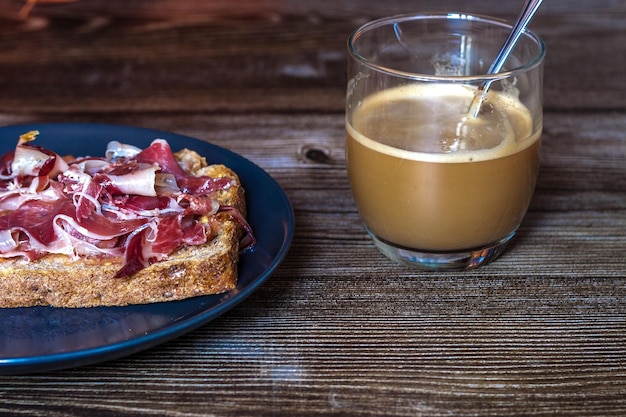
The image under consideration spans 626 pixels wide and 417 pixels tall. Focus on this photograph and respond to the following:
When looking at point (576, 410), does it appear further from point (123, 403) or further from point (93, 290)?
point (93, 290)

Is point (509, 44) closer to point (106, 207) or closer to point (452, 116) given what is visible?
point (452, 116)

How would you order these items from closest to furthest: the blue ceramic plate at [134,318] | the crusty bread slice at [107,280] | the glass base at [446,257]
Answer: the blue ceramic plate at [134,318]
the crusty bread slice at [107,280]
the glass base at [446,257]

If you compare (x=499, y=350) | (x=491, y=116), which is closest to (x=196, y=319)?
(x=499, y=350)

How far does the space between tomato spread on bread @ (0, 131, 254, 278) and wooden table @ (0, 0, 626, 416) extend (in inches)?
6.9

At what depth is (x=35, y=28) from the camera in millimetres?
3068

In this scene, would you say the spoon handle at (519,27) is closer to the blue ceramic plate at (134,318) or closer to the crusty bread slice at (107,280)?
the blue ceramic plate at (134,318)

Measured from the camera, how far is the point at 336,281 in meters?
1.49

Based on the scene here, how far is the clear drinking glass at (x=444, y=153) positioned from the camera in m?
1.36

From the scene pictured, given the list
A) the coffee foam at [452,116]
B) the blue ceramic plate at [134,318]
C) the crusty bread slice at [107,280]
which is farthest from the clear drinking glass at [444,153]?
the crusty bread slice at [107,280]

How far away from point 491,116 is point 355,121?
26cm

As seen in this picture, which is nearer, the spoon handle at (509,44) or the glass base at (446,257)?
the spoon handle at (509,44)

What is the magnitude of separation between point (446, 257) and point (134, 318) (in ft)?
1.97

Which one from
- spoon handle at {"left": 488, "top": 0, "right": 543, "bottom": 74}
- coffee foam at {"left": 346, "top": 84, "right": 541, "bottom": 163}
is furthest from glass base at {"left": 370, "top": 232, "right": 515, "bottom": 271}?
spoon handle at {"left": 488, "top": 0, "right": 543, "bottom": 74}

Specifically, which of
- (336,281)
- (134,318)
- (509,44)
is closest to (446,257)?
(336,281)
